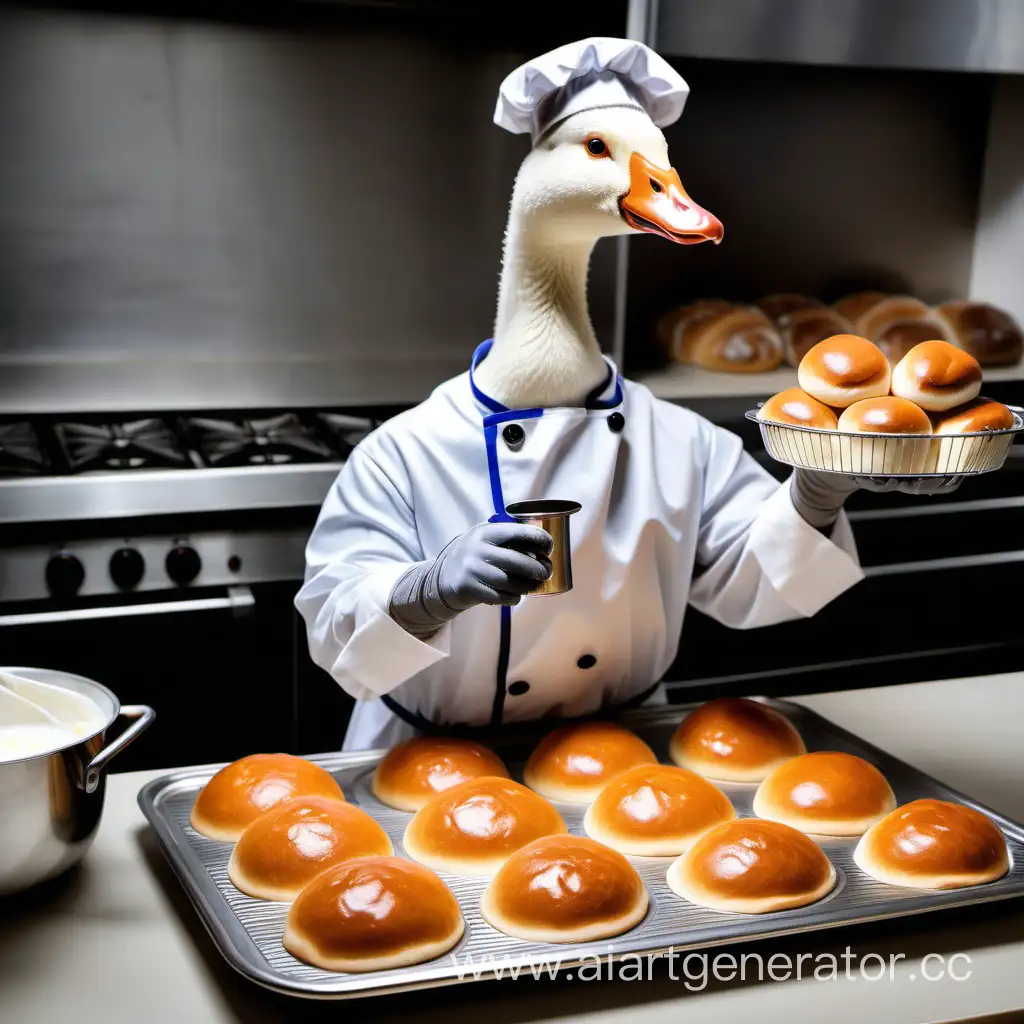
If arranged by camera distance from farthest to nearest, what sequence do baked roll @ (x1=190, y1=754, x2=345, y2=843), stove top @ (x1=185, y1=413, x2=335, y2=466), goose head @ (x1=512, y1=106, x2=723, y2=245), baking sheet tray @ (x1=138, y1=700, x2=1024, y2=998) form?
stove top @ (x1=185, y1=413, x2=335, y2=466) → goose head @ (x1=512, y1=106, x2=723, y2=245) → baked roll @ (x1=190, y1=754, x2=345, y2=843) → baking sheet tray @ (x1=138, y1=700, x2=1024, y2=998)

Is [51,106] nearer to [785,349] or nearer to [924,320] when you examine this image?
[785,349]

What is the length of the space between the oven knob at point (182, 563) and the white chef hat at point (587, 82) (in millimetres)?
955

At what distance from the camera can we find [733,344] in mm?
2459

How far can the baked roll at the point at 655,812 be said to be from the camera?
1120mm

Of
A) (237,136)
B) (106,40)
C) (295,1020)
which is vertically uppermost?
(106,40)

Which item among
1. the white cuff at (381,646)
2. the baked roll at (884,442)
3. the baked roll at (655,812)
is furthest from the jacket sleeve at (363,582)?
the baked roll at (884,442)

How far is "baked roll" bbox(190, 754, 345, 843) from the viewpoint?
1147 millimetres

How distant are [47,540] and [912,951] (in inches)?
57.0

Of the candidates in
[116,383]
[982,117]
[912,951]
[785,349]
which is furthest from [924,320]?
[912,951]

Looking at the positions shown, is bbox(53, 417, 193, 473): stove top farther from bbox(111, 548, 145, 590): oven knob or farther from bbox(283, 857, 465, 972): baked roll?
bbox(283, 857, 465, 972): baked roll

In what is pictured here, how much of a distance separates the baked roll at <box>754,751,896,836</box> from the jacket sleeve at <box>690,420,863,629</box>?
0.23 metres

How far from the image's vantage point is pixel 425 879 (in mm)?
976

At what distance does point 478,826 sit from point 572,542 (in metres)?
0.37

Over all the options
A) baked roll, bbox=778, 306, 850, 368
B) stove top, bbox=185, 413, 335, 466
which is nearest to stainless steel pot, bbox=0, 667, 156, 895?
stove top, bbox=185, 413, 335, 466
